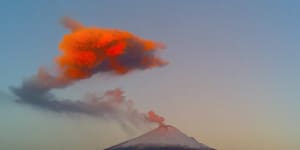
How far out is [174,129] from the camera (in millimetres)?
156375

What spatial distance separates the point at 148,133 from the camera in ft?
520

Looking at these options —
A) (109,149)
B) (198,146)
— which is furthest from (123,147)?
(198,146)

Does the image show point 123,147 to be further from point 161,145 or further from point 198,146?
point 198,146

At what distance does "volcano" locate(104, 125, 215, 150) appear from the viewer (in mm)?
146625

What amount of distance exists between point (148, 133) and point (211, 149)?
67.6 feet

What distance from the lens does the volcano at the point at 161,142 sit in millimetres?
146625

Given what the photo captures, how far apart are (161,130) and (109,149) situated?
16595 mm

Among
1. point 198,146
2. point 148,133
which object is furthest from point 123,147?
point 198,146

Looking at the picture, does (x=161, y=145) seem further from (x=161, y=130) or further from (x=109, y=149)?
(x=109, y=149)

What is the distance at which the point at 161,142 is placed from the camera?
150 m

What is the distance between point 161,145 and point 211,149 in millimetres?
17891

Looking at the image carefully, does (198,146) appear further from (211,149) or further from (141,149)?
(141,149)

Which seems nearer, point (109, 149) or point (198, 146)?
point (109, 149)

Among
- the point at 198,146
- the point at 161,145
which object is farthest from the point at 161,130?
the point at 198,146
